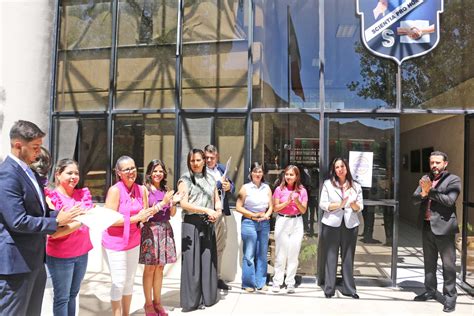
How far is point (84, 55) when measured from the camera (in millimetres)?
6207

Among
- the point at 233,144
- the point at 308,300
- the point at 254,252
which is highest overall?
the point at 233,144

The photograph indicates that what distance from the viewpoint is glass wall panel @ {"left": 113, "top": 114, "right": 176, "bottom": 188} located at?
581 cm

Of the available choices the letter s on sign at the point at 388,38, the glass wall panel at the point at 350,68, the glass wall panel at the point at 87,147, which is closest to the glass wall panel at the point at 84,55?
the glass wall panel at the point at 87,147

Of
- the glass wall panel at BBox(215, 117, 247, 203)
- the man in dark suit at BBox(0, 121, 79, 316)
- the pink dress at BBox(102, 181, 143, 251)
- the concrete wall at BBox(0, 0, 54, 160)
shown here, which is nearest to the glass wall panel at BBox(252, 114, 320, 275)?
the glass wall panel at BBox(215, 117, 247, 203)

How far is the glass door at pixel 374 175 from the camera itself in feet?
17.2

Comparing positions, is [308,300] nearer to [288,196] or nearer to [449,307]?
[288,196]

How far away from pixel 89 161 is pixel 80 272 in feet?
10.6

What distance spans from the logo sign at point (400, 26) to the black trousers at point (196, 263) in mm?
3452

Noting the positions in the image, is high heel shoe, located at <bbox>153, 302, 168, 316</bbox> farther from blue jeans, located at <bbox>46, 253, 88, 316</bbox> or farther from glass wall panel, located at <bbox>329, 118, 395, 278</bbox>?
glass wall panel, located at <bbox>329, 118, 395, 278</bbox>

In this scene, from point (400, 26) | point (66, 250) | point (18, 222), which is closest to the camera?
point (18, 222)

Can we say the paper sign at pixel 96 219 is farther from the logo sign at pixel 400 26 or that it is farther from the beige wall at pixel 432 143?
the beige wall at pixel 432 143

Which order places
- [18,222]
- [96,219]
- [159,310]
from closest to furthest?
[18,222] < [96,219] < [159,310]

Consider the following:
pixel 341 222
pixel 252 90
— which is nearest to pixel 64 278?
pixel 341 222

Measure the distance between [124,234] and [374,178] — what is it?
3.50 meters
